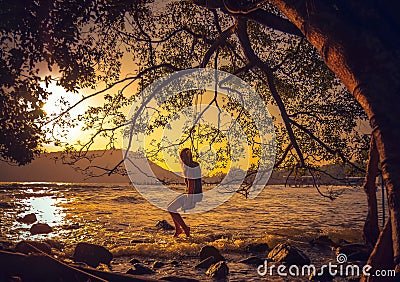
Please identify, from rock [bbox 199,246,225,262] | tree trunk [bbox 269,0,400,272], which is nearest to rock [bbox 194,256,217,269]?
rock [bbox 199,246,225,262]

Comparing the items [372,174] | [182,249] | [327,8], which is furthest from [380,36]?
[182,249]

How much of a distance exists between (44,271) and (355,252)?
354 inches

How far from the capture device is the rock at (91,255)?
Result: 12261 mm

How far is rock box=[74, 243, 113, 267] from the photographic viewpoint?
1226cm

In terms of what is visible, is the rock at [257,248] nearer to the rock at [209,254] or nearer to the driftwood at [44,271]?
the rock at [209,254]

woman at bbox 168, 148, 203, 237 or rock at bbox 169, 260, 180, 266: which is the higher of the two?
woman at bbox 168, 148, 203, 237

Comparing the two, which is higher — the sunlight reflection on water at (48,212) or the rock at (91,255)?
the rock at (91,255)

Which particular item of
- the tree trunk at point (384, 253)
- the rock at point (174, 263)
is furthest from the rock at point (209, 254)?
the tree trunk at point (384, 253)

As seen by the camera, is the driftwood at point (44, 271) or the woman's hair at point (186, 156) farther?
the woman's hair at point (186, 156)

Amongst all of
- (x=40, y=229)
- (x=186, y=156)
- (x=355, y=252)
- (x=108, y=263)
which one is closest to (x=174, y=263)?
(x=108, y=263)

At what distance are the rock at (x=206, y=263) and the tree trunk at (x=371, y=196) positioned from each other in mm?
3967

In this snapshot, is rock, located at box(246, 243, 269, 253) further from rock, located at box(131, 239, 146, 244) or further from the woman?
rock, located at box(131, 239, 146, 244)

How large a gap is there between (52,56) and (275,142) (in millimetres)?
7901

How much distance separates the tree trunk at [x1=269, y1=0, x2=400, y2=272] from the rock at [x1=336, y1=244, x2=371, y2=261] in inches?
269
